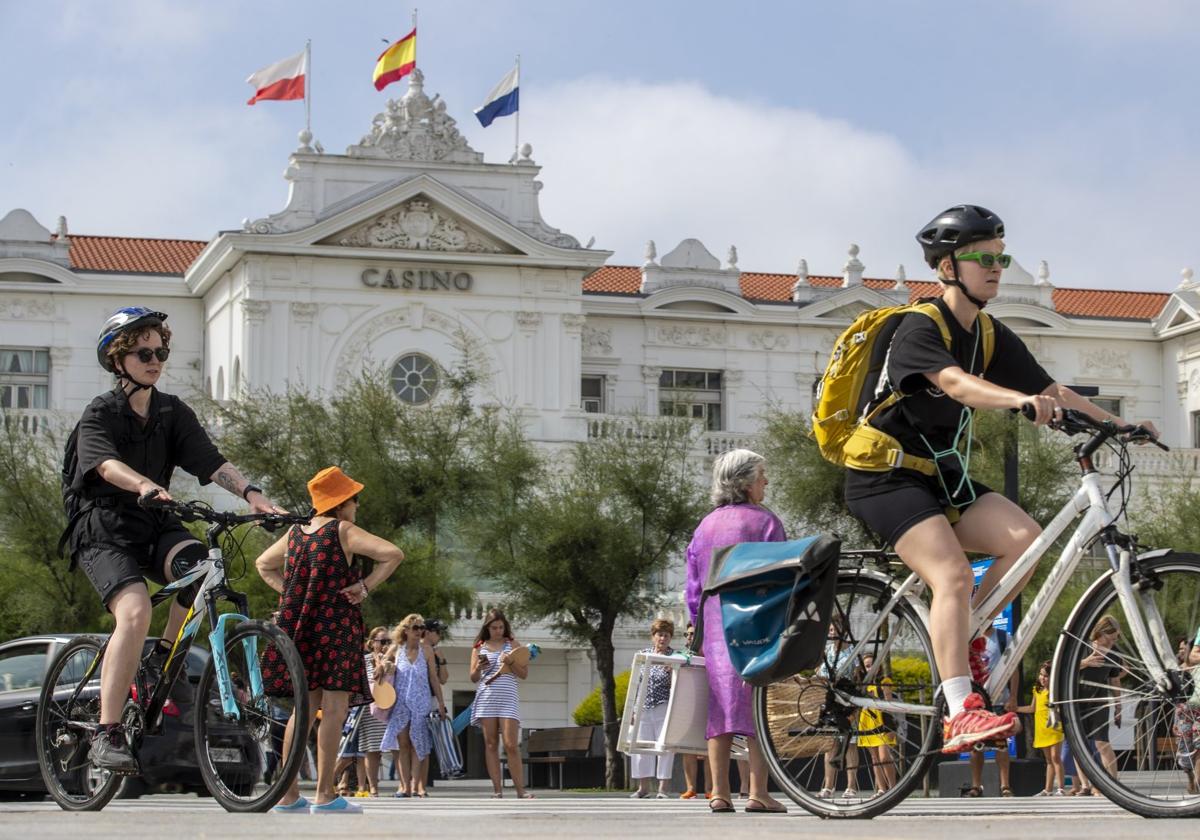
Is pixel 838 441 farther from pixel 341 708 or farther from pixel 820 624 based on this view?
pixel 341 708

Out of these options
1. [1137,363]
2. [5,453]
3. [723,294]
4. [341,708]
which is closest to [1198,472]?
[1137,363]

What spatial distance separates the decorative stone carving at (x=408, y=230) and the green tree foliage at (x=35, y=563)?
623 inches

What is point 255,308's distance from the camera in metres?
52.1

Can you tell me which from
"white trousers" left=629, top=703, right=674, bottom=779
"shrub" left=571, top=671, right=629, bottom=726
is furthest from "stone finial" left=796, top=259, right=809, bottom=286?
"white trousers" left=629, top=703, right=674, bottom=779

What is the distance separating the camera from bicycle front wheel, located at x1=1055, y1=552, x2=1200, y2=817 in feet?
22.3

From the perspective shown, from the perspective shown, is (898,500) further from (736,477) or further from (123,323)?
(123,323)

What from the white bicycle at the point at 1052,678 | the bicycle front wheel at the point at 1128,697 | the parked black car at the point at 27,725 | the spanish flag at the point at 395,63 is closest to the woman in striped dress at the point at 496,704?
the parked black car at the point at 27,725

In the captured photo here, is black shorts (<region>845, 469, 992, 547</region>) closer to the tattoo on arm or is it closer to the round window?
the tattoo on arm

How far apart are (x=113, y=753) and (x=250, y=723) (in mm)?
775

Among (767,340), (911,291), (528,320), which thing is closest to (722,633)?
(528,320)

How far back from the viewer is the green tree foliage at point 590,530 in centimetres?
3825

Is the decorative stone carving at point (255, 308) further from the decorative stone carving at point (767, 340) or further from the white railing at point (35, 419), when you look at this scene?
the decorative stone carving at point (767, 340)

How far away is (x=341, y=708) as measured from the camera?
9.62m

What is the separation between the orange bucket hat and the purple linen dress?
5.45 feet
